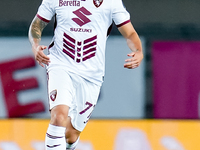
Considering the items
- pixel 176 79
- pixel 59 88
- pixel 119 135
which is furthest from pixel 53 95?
pixel 176 79

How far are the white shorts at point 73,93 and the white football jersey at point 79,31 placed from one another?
7 cm

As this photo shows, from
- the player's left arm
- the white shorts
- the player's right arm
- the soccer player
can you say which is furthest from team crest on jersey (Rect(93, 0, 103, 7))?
the white shorts

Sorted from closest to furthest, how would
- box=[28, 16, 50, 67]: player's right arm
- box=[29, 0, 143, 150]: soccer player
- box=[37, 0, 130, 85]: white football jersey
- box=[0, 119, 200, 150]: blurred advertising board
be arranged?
box=[28, 16, 50, 67]: player's right arm < box=[29, 0, 143, 150]: soccer player < box=[37, 0, 130, 85]: white football jersey < box=[0, 119, 200, 150]: blurred advertising board

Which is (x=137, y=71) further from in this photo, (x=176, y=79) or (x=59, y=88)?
(x=59, y=88)

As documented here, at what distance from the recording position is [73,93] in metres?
4.10

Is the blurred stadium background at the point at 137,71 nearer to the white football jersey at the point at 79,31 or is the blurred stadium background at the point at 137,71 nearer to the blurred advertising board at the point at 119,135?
the blurred advertising board at the point at 119,135

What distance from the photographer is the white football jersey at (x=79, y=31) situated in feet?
13.4

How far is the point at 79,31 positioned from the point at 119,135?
249 centimetres

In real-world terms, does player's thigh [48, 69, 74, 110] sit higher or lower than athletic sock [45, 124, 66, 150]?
higher

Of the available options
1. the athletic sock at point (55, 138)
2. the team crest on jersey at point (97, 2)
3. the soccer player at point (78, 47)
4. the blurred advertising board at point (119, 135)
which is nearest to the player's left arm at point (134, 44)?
the soccer player at point (78, 47)

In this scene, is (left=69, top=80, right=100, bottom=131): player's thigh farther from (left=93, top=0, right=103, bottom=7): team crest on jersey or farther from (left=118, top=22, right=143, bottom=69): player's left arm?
(left=93, top=0, right=103, bottom=7): team crest on jersey

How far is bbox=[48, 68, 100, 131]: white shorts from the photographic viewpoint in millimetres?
3908

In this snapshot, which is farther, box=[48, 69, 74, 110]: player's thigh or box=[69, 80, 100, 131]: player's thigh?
box=[69, 80, 100, 131]: player's thigh

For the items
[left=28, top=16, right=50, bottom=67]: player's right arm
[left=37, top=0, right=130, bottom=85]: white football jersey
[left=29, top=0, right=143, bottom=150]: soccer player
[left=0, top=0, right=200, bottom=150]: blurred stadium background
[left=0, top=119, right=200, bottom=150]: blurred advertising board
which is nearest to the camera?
[left=28, top=16, right=50, bottom=67]: player's right arm
